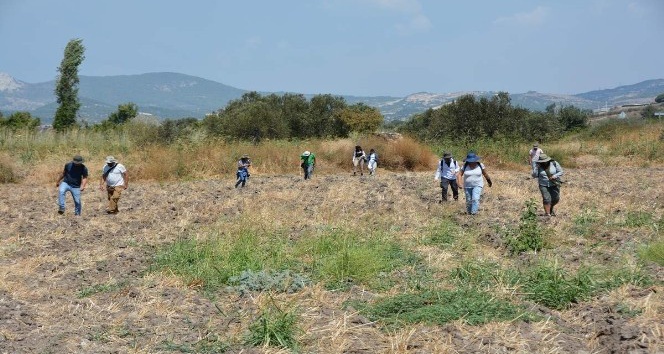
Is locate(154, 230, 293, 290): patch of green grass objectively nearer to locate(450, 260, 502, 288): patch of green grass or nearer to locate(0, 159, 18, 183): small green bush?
locate(450, 260, 502, 288): patch of green grass

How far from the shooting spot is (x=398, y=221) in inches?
479

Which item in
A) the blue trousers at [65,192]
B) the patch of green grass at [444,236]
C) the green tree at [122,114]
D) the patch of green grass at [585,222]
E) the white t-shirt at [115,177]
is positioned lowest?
the patch of green grass at [585,222]

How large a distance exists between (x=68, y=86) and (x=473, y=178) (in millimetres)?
38821

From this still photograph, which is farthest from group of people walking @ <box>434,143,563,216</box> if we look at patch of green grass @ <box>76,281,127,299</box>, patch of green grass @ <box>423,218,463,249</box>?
patch of green grass @ <box>76,281,127,299</box>

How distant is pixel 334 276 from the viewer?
786 centimetres

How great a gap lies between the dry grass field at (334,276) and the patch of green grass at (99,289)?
0.02 meters

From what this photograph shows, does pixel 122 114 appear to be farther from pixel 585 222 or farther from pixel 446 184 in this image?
pixel 585 222

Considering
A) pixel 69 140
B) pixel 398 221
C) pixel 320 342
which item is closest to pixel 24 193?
pixel 69 140

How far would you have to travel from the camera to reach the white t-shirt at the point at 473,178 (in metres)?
13.1

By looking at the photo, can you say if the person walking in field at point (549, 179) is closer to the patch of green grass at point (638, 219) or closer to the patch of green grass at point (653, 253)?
the patch of green grass at point (638, 219)

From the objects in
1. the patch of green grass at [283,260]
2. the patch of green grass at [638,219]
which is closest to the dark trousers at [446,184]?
the patch of green grass at [638,219]

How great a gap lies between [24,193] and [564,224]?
49.6 ft

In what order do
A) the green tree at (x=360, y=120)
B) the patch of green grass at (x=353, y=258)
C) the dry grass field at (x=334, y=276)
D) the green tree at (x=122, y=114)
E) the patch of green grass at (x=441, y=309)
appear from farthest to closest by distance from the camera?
the green tree at (x=122, y=114), the green tree at (x=360, y=120), the patch of green grass at (x=353, y=258), the patch of green grass at (x=441, y=309), the dry grass field at (x=334, y=276)

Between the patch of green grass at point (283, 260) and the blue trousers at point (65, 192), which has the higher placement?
the blue trousers at point (65, 192)
